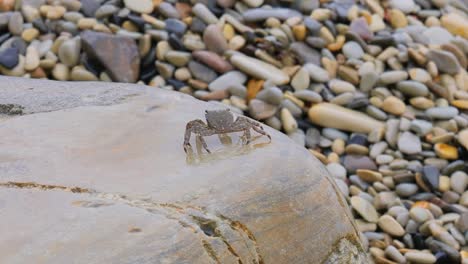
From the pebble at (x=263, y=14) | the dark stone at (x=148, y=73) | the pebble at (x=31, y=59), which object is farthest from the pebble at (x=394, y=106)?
the pebble at (x=31, y=59)

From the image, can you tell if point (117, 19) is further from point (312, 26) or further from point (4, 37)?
point (312, 26)

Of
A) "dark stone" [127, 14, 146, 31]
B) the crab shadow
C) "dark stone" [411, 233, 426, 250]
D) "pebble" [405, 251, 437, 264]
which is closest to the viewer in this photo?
the crab shadow

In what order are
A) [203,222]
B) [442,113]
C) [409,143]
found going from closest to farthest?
1. [203,222]
2. [409,143]
3. [442,113]

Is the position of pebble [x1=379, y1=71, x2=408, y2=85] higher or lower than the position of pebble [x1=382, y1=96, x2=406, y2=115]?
higher

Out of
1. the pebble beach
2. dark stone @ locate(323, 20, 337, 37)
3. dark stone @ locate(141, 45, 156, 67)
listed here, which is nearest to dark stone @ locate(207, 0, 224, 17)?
the pebble beach

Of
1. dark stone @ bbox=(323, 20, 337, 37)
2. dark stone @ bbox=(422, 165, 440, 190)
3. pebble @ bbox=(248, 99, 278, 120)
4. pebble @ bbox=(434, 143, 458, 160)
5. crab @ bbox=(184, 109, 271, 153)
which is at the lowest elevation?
dark stone @ bbox=(422, 165, 440, 190)

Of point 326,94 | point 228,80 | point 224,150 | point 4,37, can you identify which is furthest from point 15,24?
point 224,150

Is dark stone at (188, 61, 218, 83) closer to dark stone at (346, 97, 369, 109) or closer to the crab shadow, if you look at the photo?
dark stone at (346, 97, 369, 109)

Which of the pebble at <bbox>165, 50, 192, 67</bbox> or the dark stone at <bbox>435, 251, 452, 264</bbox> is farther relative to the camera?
the pebble at <bbox>165, 50, 192, 67</bbox>
